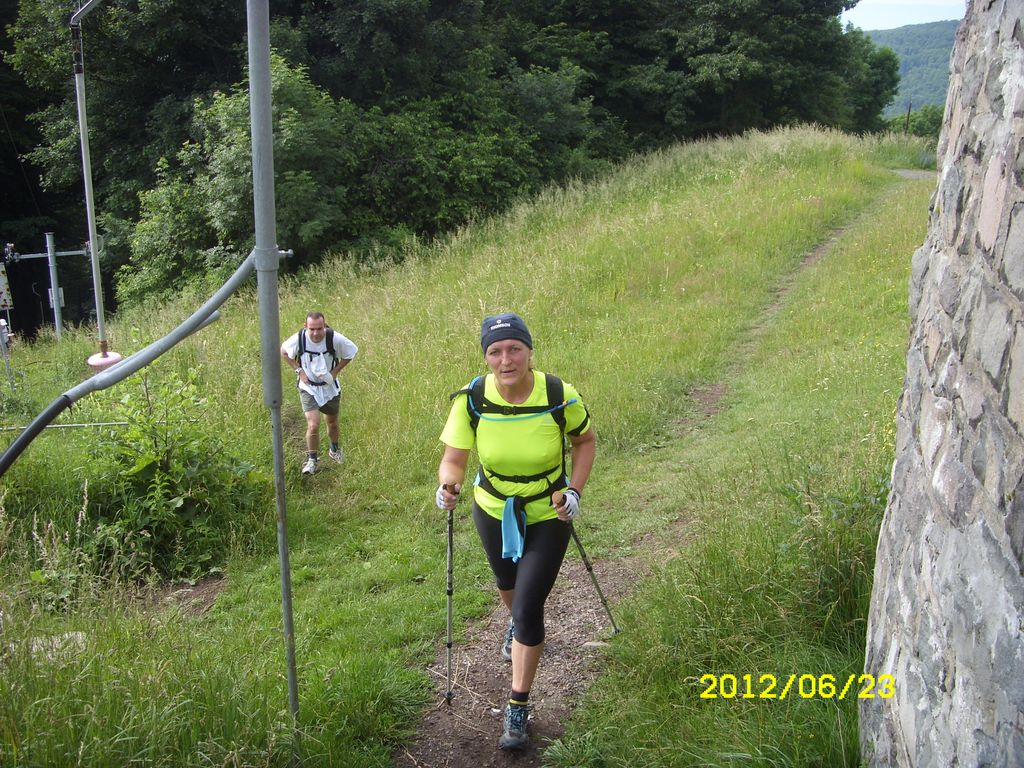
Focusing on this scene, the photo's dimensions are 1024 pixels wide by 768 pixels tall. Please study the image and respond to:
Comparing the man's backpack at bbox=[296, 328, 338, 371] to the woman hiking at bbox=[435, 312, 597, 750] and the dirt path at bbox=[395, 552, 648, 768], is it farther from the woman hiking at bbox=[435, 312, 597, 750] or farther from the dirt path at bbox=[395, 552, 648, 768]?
the woman hiking at bbox=[435, 312, 597, 750]

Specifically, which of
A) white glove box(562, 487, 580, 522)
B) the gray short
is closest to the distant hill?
the gray short

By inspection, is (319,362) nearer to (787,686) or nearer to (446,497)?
(446,497)

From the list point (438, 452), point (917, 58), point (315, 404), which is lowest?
point (438, 452)

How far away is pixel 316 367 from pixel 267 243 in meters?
5.36

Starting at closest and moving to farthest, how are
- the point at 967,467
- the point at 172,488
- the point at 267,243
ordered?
the point at 967,467
the point at 267,243
the point at 172,488

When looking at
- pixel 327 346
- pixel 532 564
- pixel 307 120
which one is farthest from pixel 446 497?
pixel 307 120

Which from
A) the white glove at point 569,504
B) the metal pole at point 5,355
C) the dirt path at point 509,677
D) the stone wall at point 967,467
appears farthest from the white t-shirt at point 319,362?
the stone wall at point 967,467

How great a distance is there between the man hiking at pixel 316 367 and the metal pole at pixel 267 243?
194 inches

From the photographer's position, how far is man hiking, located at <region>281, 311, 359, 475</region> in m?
8.38

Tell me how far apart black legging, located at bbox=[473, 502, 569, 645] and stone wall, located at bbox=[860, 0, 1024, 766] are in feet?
4.80

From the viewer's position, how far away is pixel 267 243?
3160 millimetres

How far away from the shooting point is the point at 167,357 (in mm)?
11266

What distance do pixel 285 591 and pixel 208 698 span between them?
51 cm

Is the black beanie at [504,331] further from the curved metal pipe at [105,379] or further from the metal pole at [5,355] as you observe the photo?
the metal pole at [5,355]
